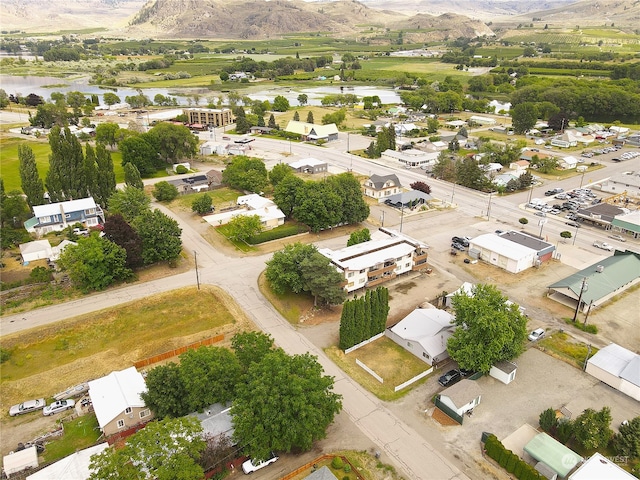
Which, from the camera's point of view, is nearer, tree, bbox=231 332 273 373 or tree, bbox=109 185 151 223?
tree, bbox=231 332 273 373

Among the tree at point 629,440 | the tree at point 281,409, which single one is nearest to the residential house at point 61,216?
the tree at point 281,409

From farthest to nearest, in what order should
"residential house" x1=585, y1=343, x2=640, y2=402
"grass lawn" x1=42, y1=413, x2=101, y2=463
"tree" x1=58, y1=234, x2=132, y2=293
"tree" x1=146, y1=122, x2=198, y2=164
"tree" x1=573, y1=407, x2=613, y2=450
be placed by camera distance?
"tree" x1=146, y1=122, x2=198, y2=164, "tree" x1=58, y1=234, x2=132, y2=293, "residential house" x1=585, y1=343, x2=640, y2=402, "grass lawn" x1=42, y1=413, x2=101, y2=463, "tree" x1=573, y1=407, x2=613, y2=450

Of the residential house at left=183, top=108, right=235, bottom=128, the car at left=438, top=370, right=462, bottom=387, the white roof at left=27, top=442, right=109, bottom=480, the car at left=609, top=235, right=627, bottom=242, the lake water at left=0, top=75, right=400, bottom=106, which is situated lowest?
the car at left=438, top=370, right=462, bottom=387

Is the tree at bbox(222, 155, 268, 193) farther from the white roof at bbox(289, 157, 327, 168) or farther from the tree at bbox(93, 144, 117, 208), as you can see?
the tree at bbox(93, 144, 117, 208)

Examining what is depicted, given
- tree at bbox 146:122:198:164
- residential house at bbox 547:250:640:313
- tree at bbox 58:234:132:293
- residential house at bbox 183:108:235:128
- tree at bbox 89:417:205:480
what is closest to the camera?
tree at bbox 89:417:205:480

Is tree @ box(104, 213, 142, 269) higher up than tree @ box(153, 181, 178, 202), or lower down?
higher up

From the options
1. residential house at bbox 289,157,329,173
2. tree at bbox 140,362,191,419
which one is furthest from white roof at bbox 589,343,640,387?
residential house at bbox 289,157,329,173

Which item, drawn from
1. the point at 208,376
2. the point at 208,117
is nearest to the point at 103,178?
the point at 208,376
